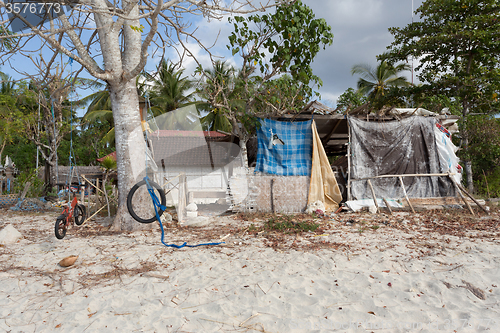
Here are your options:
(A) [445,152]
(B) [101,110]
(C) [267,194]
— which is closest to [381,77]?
(A) [445,152]

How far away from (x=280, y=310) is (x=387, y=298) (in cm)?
111

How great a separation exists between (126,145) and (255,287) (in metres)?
4.11

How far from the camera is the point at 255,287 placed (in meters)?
3.32

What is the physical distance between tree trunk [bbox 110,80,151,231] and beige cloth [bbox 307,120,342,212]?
437 centimetres

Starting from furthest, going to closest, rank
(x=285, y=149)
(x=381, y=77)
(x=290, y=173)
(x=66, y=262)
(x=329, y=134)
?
(x=381, y=77) → (x=329, y=134) → (x=285, y=149) → (x=290, y=173) → (x=66, y=262)

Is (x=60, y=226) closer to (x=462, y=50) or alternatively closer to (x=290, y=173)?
(x=290, y=173)

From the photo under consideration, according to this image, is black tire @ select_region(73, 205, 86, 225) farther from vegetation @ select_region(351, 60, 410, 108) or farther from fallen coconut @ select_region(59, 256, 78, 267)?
vegetation @ select_region(351, 60, 410, 108)

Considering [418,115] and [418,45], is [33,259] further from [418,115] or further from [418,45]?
[418,45]

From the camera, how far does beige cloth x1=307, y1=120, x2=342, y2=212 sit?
26.5 feet

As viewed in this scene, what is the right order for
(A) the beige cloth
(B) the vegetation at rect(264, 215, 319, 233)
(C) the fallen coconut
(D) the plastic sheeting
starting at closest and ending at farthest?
(C) the fallen coconut
(B) the vegetation at rect(264, 215, 319, 233)
(A) the beige cloth
(D) the plastic sheeting

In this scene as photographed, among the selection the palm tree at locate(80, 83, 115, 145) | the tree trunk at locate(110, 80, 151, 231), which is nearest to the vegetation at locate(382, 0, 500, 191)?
the tree trunk at locate(110, 80, 151, 231)

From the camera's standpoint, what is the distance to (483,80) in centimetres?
1032

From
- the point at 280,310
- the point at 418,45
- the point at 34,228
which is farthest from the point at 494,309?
the point at 418,45

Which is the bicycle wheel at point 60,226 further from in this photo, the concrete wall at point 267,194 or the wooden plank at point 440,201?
the wooden plank at point 440,201
